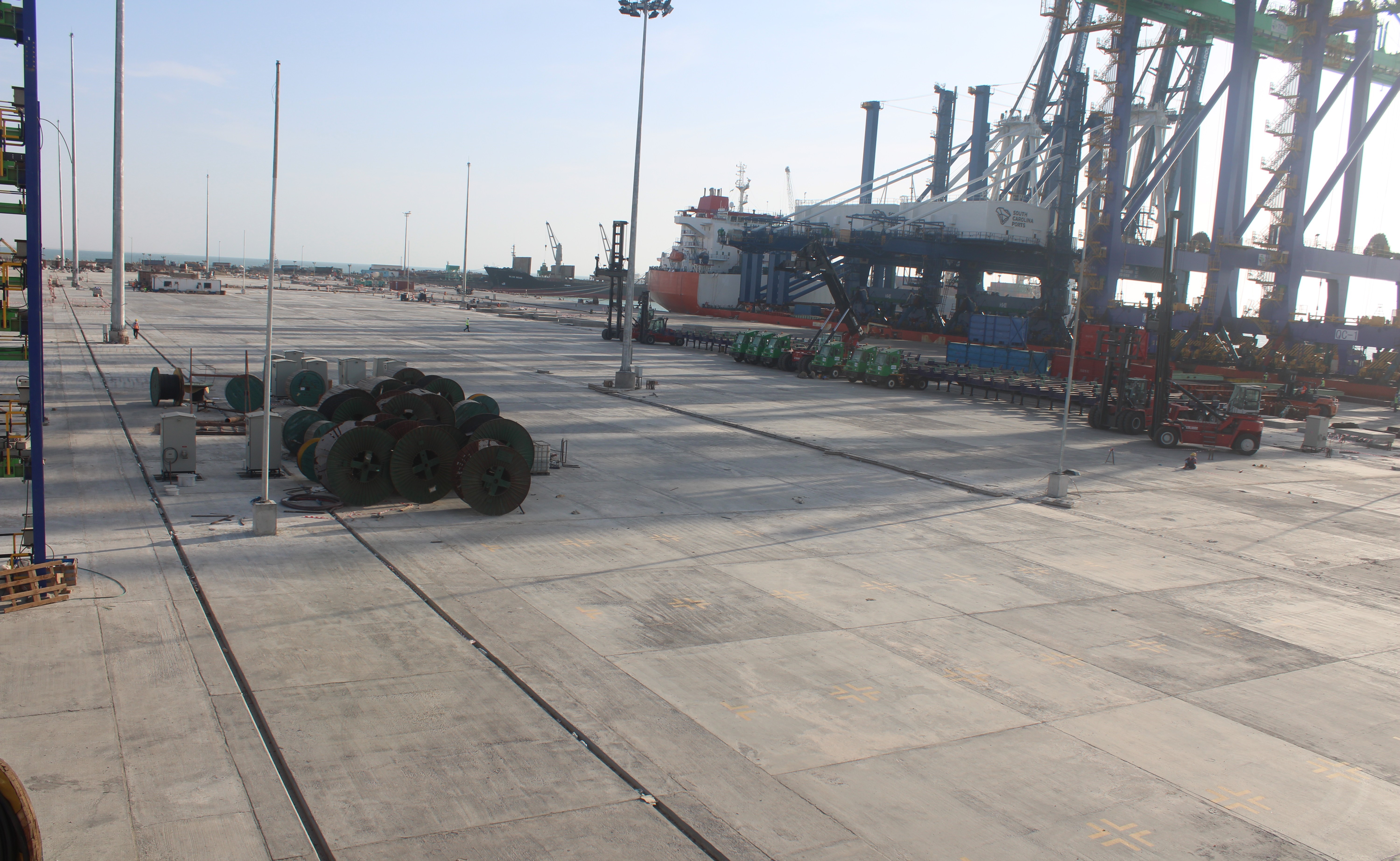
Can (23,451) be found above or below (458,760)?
above

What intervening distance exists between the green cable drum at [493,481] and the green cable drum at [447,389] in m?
7.98

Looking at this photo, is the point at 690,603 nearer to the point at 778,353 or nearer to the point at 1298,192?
the point at 778,353

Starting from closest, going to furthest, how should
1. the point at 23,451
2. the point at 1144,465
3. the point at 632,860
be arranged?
1. the point at 632,860
2. the point at 23,451
3. the point at 1144,465

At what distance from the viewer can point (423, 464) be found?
56.1 feet

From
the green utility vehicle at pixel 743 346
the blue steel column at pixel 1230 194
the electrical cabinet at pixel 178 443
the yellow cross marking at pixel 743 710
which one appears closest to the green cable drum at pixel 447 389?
the electrical cabinet at pixel 178 443

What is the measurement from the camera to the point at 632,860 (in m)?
6.95

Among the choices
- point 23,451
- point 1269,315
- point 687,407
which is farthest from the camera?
point 1269,315

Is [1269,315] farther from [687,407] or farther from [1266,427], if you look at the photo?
[687,407]

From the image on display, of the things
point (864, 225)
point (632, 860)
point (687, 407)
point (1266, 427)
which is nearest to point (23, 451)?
point (632, 860)

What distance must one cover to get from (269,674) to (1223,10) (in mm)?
67148

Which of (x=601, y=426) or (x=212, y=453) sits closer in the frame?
(x=212, y=453)

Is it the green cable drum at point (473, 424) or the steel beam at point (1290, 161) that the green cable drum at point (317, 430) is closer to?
the green cable drum at point (473, 424)

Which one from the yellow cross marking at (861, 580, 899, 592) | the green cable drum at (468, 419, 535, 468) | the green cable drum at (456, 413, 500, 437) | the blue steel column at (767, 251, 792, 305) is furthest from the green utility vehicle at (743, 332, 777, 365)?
the blue steel column at (767, 251, 792, 305)

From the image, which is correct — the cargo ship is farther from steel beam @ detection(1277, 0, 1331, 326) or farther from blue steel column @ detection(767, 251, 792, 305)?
steel beam @ detection(1277, 0, 1331, 326)
